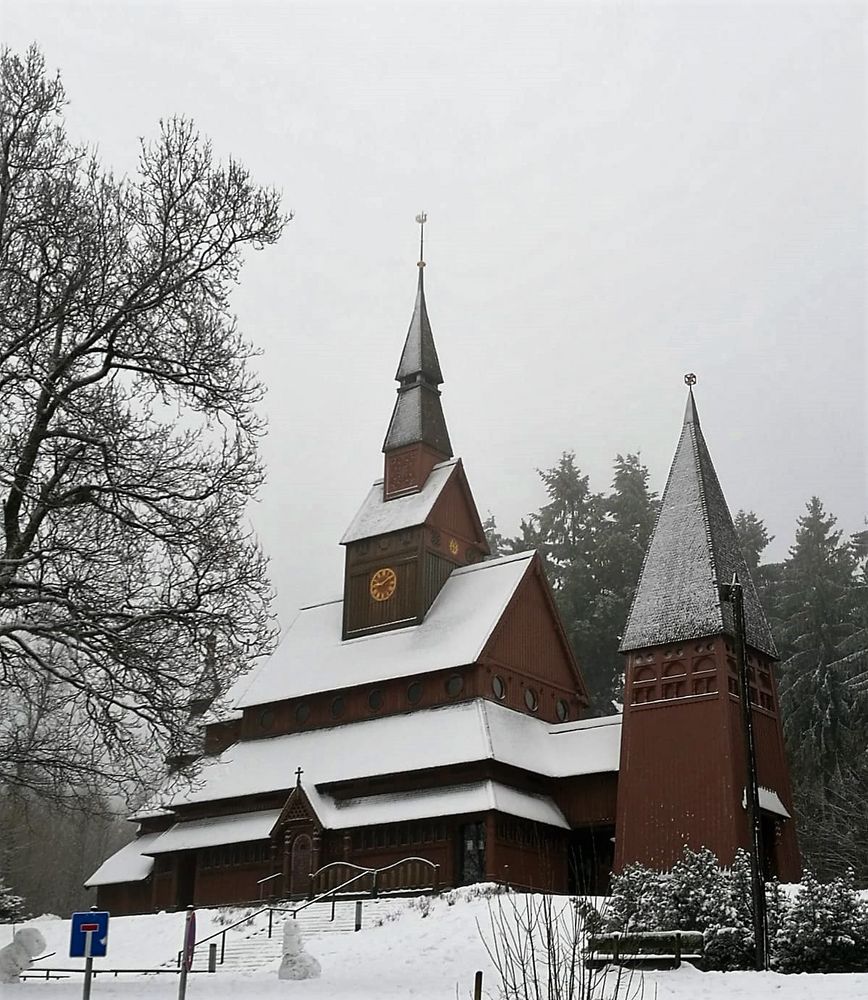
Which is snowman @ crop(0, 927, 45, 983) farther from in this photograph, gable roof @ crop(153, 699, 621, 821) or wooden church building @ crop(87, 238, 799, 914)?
gable roof @ crop(153, 699, 621, 821)

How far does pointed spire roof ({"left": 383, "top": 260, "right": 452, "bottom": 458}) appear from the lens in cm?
4572

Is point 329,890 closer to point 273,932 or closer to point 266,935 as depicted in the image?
point 273,932

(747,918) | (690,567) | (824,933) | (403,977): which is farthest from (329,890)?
(824,933)

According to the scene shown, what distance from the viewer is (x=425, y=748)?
119 ft

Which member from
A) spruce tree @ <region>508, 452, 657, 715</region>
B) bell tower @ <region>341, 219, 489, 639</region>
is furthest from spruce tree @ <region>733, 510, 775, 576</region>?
bell tower @ <region>341, 219, 489, 639</region>

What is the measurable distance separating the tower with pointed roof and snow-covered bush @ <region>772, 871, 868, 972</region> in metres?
7.44

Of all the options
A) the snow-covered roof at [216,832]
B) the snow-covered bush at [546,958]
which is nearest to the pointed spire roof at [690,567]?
the snow-covered bush at [546,958]

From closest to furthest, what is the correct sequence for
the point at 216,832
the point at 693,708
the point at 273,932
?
the point at 273,932 → the point at 693,708 → the point at 216,832

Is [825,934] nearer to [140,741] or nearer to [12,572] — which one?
[140,741]

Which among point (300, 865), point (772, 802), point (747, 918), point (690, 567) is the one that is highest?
point (690, 567)

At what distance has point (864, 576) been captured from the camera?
50.9 metres

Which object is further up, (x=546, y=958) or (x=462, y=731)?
→ (x=462, y=731)

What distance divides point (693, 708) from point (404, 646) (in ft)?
35.7

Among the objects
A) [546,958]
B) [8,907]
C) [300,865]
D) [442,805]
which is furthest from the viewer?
[8,907]
